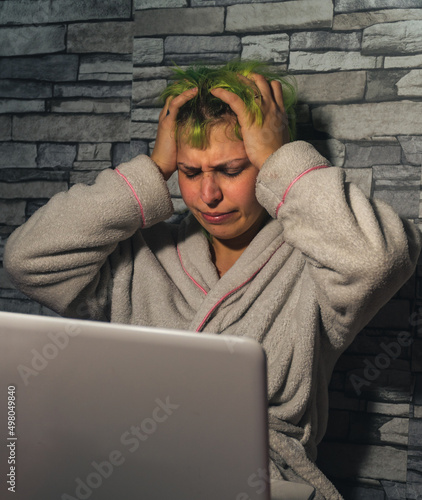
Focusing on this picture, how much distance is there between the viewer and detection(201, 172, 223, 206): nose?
45.6 inches

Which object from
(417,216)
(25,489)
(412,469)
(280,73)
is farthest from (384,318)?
(25,489)

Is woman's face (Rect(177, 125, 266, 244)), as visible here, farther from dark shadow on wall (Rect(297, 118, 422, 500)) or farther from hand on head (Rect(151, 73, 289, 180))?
dark shadow on wall (Rect(297, 118, 422, 500))

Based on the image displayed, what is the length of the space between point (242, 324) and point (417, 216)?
1.69ft

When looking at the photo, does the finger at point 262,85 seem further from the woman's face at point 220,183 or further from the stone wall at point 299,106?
the stone wall at point 299,106

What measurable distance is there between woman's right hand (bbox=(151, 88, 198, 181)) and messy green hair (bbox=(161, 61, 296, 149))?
0.05ft

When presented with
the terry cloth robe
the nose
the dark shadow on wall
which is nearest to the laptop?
the terry cloth robe

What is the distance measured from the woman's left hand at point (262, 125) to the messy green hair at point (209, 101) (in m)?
0.01

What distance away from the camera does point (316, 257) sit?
1.01m

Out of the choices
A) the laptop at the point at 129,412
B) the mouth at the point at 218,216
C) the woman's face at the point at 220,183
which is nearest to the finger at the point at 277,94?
the woman's face at the point at 220,183

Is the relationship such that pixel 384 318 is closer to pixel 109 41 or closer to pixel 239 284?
pixel 239 284

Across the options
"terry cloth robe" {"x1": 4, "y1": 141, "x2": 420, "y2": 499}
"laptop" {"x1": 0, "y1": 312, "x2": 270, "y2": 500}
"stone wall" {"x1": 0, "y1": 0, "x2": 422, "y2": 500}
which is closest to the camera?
"laptop" {"x1": 0, "y1": 312, "x2": 270, "y2": 500}

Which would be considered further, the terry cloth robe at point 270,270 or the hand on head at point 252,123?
the hand on head at point 252,123

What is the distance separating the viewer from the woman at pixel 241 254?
1.08 meters

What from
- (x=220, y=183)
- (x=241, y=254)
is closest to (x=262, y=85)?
(x=220, y=183)
